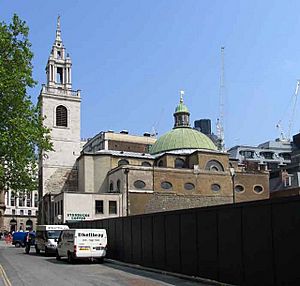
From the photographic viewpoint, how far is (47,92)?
80938mm

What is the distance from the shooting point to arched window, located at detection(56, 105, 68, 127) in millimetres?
81062

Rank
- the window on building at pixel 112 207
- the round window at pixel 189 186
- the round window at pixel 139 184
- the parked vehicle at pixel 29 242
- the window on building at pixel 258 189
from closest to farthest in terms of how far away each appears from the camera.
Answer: the parked vehicle at pixel 29 242 → the window on building at pixel 112 207 → the round window at pixel 139 184 → the round window at pixel 189 186 → the window on building at pixel 258 189

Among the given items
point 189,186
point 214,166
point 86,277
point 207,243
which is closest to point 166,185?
point 189,186

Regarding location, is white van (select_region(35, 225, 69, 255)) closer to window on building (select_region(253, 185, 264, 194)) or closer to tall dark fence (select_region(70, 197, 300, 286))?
tall dark fence (select_region(70, 197, 300, 286))

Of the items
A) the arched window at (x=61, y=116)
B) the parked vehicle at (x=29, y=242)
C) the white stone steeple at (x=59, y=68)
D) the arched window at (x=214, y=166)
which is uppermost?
the white stone steeple at (x=59, y=68)

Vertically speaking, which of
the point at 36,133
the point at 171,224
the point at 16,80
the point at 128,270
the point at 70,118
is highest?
the point at 70,118

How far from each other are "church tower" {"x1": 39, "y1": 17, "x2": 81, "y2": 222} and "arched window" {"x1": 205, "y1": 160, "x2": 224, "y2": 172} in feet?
71.2

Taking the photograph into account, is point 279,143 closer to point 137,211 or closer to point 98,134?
point 98,134

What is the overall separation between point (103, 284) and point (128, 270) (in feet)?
18.4

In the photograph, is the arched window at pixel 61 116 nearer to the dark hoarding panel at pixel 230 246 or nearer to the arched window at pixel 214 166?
the arched window at pixel 214 166

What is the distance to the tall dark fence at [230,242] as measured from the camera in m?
12.6

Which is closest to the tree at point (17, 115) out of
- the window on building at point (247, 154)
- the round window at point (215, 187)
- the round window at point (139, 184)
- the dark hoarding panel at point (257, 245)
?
the dark hoarding panel at point (257, 245)

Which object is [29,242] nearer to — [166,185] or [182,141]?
[166,185]

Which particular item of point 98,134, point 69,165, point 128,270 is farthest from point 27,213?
point 128,270
